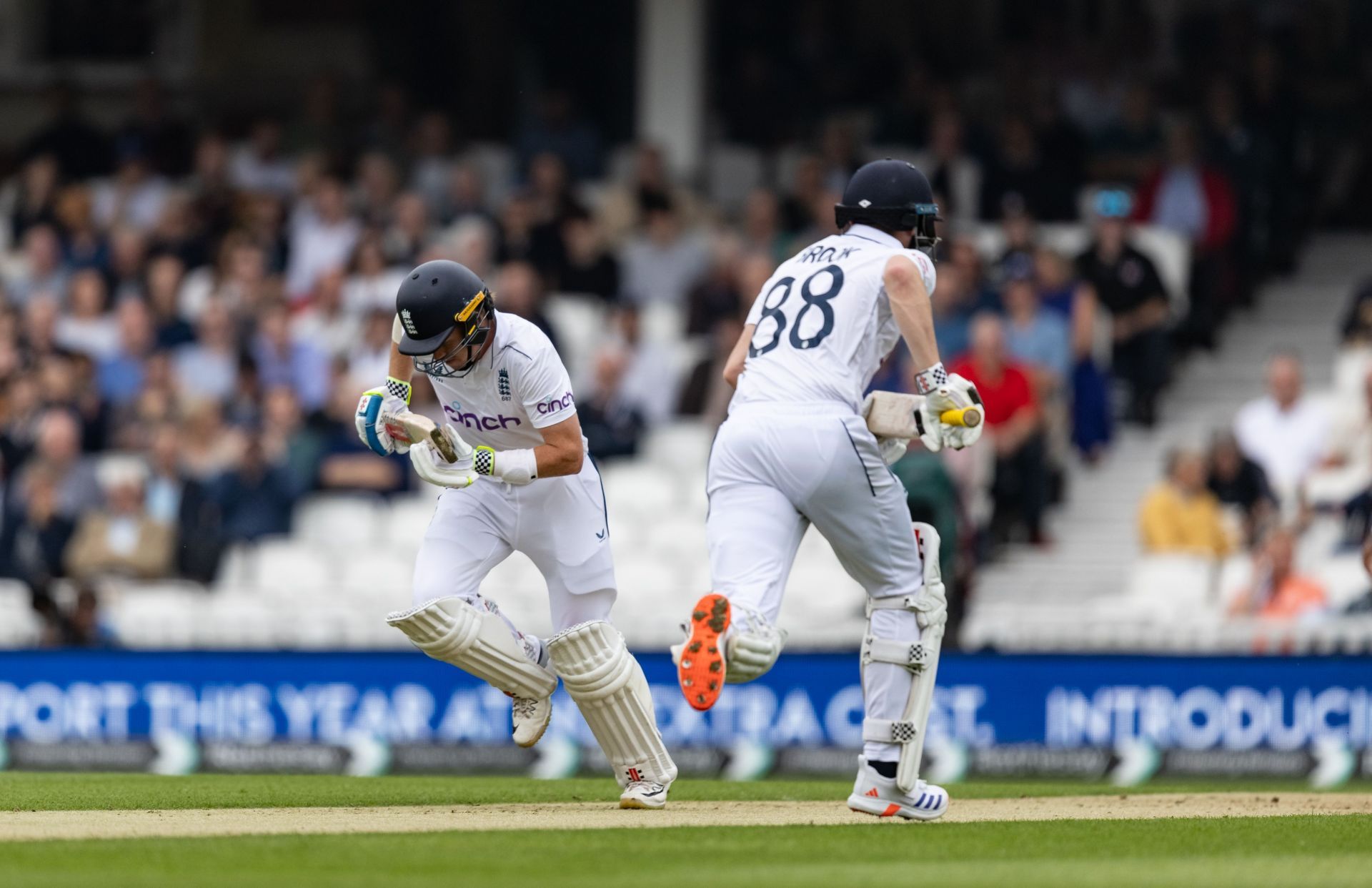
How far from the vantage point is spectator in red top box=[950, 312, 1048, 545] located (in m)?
14.8

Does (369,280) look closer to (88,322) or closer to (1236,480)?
(88,322)

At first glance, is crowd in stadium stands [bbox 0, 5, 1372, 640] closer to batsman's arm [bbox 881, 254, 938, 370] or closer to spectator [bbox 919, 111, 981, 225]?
spectator [bbox 919, 111, 981, 225]

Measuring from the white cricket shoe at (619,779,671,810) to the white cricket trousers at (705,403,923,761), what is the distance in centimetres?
103

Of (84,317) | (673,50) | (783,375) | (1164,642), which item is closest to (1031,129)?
(673,50)

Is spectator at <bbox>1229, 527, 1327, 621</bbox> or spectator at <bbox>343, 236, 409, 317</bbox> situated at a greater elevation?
spectator at <bbox>343, 236, 409, 317</bbox>

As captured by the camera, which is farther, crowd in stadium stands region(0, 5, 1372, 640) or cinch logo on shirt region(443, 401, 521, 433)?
crowd in stadium stands region(0, 5, 1372, 640)

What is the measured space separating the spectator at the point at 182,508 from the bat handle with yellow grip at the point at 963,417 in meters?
8.47

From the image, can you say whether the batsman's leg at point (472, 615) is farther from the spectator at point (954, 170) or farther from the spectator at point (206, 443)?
the spectator at point (954, 170)

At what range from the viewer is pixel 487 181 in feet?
64.6

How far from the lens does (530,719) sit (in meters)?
8.50

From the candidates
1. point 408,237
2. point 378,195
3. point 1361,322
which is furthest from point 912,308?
point 378,195

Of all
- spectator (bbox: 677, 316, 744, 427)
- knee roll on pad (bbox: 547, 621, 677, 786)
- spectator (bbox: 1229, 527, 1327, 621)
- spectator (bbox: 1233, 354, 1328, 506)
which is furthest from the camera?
spectator (bbox: 677, 316, 744, 427)

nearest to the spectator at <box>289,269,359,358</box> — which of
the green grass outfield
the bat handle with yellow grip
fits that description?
the green grass outfield

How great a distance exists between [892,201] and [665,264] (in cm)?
976
